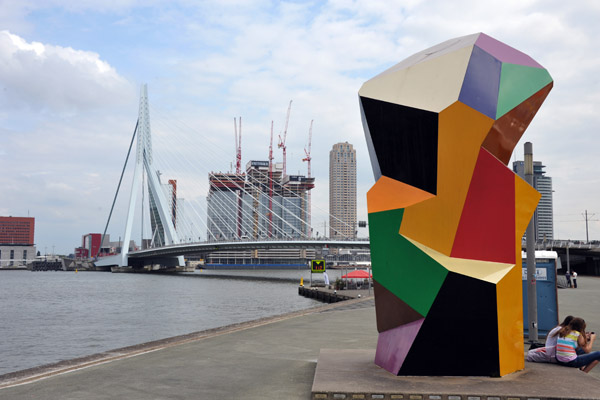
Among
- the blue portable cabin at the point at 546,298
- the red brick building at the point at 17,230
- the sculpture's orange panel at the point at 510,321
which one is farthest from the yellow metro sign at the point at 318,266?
the red brick building at the point at 17,230

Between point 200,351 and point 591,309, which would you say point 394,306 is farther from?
point 591,309

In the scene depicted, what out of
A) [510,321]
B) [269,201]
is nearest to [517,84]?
[510,321]

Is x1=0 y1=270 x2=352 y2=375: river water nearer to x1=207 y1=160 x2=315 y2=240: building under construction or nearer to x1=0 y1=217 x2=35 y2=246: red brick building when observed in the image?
x1=207 y1=160 x2=315 y2=240: building under construction

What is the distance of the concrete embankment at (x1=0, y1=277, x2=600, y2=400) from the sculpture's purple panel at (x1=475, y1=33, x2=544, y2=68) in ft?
11.7

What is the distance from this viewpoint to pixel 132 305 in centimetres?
2834

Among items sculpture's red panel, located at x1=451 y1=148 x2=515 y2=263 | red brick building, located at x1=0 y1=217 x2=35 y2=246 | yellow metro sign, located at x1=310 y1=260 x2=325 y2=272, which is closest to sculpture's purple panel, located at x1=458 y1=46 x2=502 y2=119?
sculpture's red panel, located at x1=451 y1=148 x2=515 y2=263

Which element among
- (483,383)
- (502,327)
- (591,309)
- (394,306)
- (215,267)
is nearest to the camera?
(483,383)

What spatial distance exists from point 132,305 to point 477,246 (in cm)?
2545

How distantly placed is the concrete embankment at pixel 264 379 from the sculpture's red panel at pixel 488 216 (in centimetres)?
135

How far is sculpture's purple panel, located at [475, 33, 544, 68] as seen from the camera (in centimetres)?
618

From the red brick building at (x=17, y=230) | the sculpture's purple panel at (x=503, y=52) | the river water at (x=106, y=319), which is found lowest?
the river water at (x=106, y=319)

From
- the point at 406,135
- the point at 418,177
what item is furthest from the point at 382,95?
the point at 418,177

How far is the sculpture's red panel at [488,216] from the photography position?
5.89 m

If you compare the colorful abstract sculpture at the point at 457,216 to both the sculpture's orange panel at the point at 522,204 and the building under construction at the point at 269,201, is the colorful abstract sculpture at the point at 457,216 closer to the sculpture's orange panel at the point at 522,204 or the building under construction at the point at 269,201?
the sculpture's orange panel at the point at 522,204
